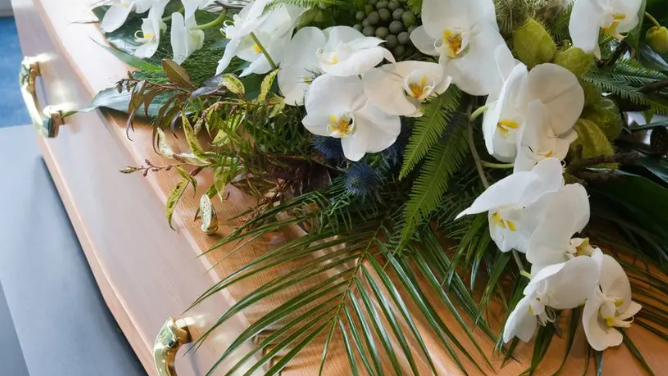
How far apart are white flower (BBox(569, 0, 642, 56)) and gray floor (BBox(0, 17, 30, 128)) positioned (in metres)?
1.76

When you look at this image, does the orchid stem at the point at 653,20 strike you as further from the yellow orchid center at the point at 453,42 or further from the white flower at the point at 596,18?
the yellow orchid center at the point at 453,42

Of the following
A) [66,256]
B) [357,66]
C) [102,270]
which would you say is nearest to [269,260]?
[357,66]

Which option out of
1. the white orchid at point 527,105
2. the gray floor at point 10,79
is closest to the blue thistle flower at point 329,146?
the white orchid at point 527,105

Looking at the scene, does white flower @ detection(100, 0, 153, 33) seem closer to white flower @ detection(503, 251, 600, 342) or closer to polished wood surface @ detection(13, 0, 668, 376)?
polished wood surface @ detection(13, 0, 668, 376)

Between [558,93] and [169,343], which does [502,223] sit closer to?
[558,93]

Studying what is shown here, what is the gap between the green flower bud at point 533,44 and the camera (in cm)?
45

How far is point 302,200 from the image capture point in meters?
0.51

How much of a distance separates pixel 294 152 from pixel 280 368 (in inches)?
6.8

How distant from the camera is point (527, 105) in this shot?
1.37 feet

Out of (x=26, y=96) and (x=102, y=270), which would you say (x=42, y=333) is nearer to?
(x=102, y=270)

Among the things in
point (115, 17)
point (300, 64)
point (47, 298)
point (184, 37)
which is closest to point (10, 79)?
point (47, 298)

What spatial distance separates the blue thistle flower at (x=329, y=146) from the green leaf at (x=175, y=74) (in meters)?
0.12

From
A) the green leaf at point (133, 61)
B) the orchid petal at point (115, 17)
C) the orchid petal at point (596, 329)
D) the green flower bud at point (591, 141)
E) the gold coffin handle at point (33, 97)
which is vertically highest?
the green flower bud at point (591, 141)

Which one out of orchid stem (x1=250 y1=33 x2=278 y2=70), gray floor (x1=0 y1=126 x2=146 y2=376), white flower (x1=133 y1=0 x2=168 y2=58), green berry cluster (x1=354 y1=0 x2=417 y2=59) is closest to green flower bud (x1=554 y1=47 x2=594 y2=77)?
green berry cluster (x1=354 y1=0 x2=417 y2=59)
